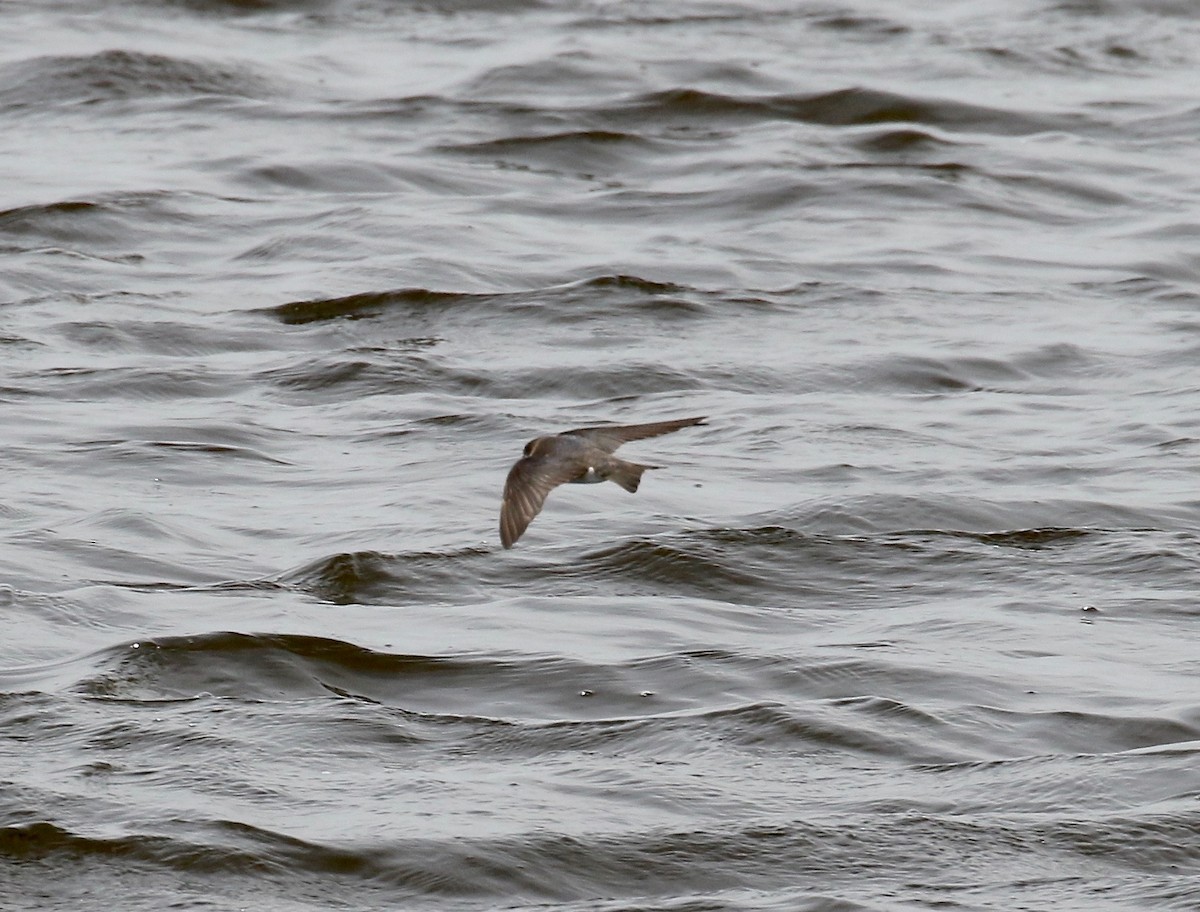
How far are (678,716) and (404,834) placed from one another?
39.2 inches

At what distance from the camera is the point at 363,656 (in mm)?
6352

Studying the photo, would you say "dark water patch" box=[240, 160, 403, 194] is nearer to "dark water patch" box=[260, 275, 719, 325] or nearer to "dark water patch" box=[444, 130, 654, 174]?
"dark water patch" box=[444, 130, 654, 174]

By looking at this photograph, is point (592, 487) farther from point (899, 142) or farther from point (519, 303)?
point (899, 142)

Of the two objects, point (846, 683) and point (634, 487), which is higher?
point (634, 487)

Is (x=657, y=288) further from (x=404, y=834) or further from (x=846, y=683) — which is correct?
(x=404, y=834)

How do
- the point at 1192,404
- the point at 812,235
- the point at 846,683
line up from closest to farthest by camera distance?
the point at 846,683
the point at 1192,404
the point at 812,235

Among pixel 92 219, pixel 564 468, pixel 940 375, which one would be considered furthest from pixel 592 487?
pixel 92 219

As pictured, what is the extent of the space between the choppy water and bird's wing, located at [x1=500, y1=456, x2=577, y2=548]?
63 centimetres

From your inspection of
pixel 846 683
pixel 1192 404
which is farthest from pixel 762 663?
pixel 1192 404

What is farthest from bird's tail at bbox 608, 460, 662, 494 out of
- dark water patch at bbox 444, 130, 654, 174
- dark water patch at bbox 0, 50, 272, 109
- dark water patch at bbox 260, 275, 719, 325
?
dark water patch at bbox 0, 50, 272, 109

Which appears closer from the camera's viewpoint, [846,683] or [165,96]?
[846,683]

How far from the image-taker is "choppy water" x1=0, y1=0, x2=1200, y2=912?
17.5 feet

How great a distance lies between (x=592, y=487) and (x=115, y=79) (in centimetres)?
688

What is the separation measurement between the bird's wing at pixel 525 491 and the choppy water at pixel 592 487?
2.05 ft
